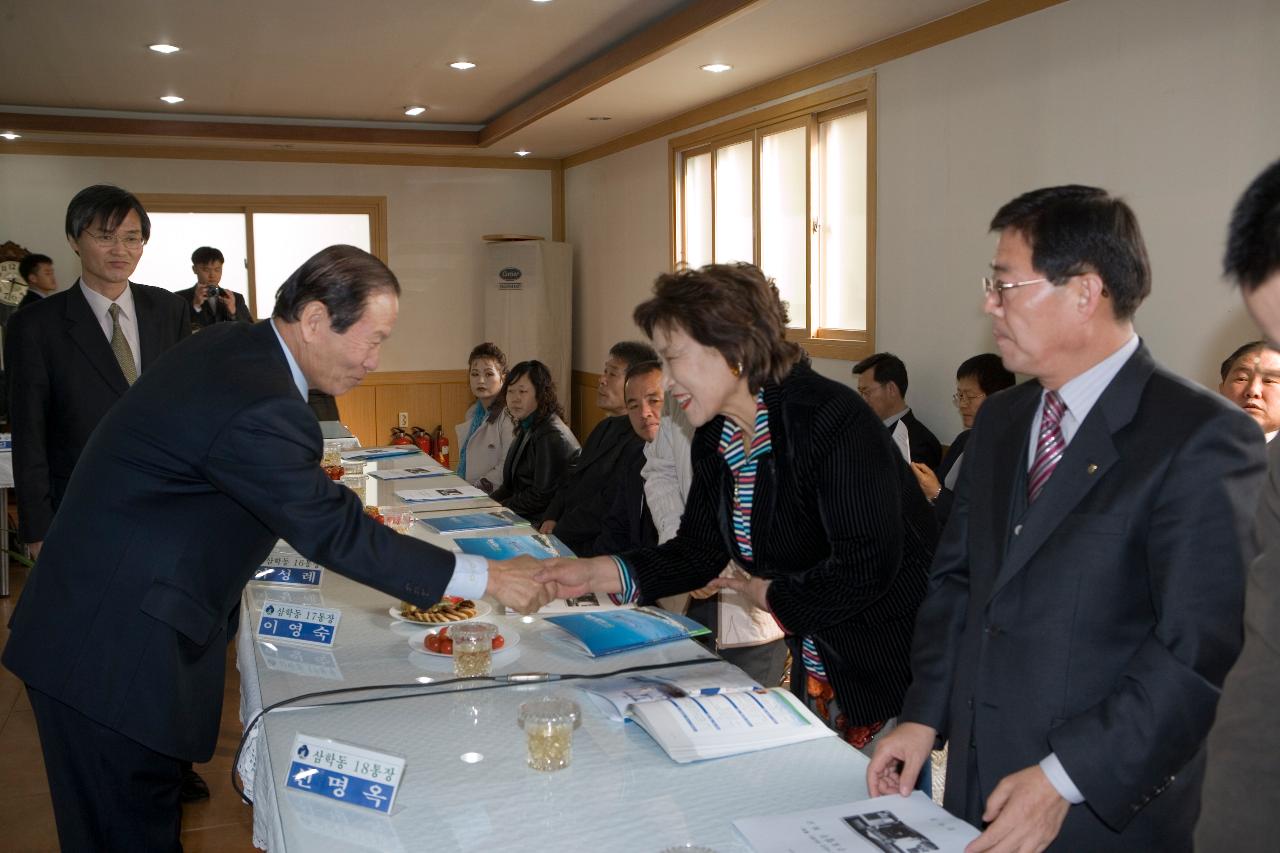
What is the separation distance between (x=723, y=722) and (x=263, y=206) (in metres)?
9.15

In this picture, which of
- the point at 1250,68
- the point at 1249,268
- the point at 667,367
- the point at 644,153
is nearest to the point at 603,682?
the point at 667,367

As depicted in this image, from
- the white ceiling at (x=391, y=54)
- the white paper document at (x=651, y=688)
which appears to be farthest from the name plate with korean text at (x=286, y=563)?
the white ceiling at (x=391, y=54)

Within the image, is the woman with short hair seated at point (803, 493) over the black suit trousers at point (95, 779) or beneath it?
over

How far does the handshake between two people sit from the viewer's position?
2.24 metres

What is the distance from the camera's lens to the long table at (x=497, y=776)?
1429 mm

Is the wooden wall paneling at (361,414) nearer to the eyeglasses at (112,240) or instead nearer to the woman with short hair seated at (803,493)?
the eyeglasses at (112,240)

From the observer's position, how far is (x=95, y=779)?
1.88 metres

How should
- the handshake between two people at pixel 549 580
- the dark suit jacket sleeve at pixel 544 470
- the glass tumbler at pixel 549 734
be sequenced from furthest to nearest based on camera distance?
the dark suit jacket sleeve at pixel 544 470
the handshake between two people at pixel 549 580
the glass tumbler at pixel 549 734

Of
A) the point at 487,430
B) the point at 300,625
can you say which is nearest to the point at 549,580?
the point at 300,625

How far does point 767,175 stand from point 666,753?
562 cm

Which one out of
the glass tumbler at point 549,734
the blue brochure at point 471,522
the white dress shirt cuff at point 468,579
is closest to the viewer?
the glass tumbler at point 549,734

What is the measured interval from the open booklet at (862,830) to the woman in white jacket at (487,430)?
380 cm

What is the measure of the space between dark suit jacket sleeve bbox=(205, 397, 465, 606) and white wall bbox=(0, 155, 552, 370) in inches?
319

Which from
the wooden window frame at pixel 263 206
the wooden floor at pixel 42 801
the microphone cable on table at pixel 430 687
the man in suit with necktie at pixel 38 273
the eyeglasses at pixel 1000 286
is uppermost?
the wooden window frame at pixel 263 206
